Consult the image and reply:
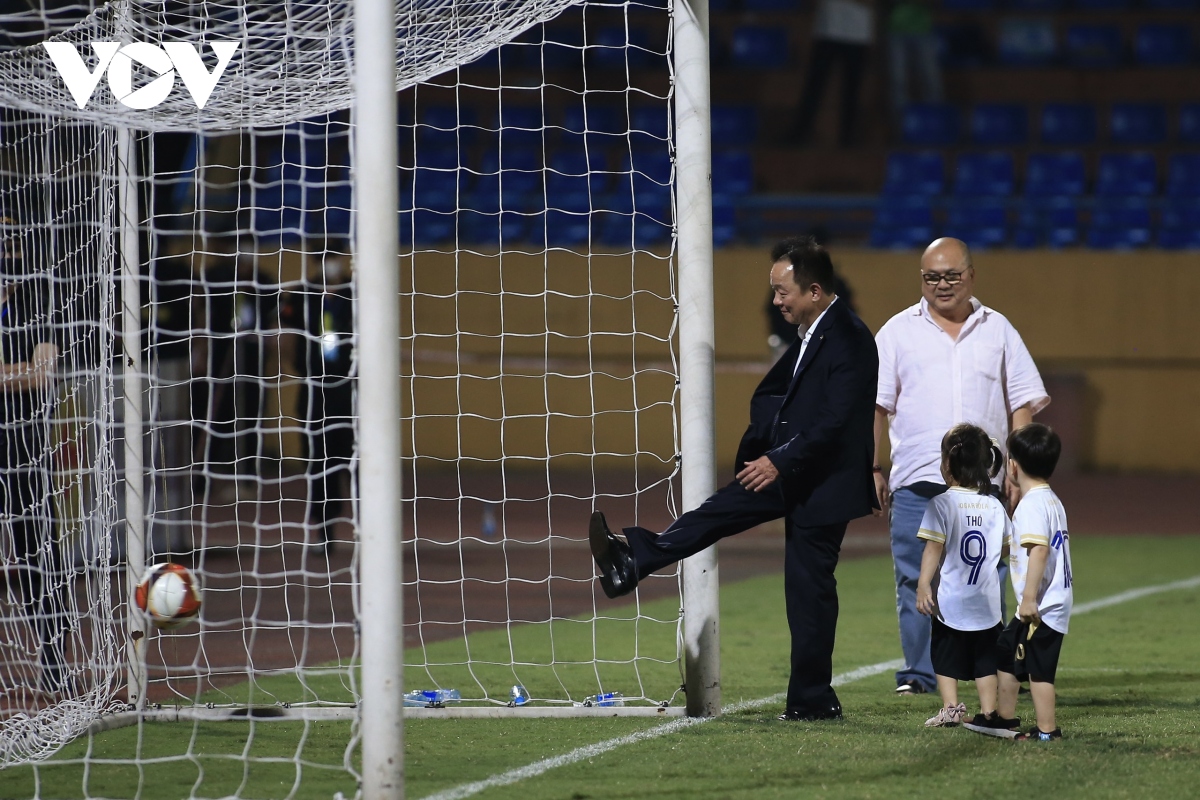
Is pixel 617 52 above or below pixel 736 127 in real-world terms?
above

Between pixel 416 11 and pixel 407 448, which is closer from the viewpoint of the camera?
pixel 416 11

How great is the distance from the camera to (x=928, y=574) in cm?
538

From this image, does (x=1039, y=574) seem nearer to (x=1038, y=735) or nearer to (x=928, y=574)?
(x=928, y=574)

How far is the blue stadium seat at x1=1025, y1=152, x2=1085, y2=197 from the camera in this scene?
19.2m

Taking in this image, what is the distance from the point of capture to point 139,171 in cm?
742

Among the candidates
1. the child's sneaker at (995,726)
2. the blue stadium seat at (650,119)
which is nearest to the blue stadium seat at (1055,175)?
the blue stadium seat at (650,119)

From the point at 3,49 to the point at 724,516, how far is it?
12.7 ft

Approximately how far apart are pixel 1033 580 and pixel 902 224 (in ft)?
45.4

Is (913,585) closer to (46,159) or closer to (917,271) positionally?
(46,159)

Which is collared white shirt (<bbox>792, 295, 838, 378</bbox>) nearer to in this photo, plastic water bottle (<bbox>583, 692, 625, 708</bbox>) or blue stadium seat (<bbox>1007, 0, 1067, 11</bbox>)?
plastic water bottle (<bbox>583, 692, 625, 708</bbox>)

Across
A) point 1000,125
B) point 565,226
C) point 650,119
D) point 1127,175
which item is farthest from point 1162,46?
point 565,226

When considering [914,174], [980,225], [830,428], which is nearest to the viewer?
[830,428]

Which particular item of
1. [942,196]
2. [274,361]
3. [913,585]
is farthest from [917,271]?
[913,585]

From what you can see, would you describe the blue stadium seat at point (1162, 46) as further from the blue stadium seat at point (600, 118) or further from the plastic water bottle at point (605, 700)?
the plastic water bottle at point (605, 700)
